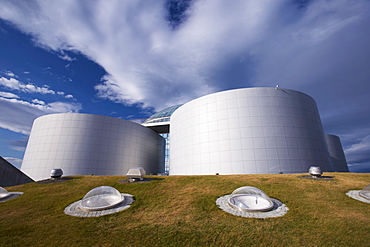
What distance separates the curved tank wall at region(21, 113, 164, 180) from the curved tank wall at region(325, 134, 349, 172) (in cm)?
6209

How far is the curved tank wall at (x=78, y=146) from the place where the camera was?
38.1 meters

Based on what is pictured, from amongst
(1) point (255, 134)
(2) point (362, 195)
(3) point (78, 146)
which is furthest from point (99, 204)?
(3) point (78, 146)

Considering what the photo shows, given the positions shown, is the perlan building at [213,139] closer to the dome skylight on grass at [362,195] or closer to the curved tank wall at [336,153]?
the dome skylight on grass at [362,195]

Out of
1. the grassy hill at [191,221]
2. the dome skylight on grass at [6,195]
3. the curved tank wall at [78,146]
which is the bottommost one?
the grassy hill at [191,221]

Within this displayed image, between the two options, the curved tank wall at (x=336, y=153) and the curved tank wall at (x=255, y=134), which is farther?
the curved tank wall at (x=336, y=153)

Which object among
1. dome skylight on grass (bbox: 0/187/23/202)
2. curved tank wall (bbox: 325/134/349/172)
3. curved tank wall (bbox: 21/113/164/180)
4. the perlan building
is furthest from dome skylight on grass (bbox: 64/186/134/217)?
curved tank wall (bbox: 325/134/349/172)

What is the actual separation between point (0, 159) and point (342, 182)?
37986mm

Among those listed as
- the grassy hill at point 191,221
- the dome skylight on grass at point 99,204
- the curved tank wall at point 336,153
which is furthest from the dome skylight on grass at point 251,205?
the curved tank wall at point 336,153

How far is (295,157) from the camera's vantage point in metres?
29.7

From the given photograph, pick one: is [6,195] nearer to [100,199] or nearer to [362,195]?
[100,199]

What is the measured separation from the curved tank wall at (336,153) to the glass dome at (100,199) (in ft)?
232

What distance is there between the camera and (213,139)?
3294 centimetres

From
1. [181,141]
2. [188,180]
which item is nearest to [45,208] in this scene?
[188,180]

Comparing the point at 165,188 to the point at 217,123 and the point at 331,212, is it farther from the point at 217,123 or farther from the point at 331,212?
the point at 217,123
